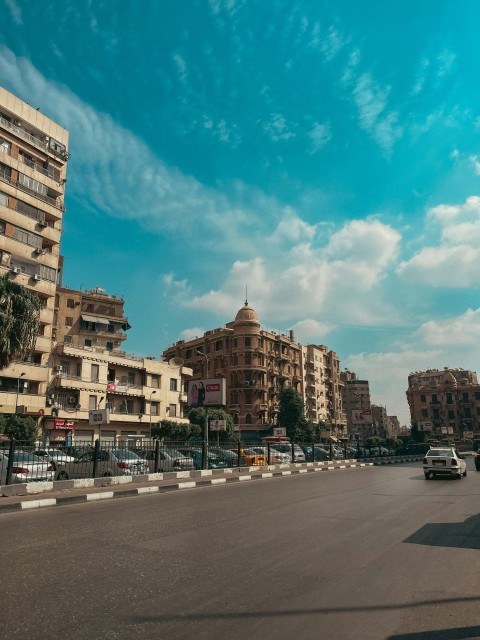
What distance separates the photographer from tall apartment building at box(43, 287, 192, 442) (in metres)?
41.5

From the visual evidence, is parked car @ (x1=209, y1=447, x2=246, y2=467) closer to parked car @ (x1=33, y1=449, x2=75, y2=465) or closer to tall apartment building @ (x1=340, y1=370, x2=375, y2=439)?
parked car @ (x1=33, y1=449, x2=75, y2=465)

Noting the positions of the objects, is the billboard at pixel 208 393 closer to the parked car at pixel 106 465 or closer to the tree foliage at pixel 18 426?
the parked car at pixel 106 465

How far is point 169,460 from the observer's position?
20.4 meters

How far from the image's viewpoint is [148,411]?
50.8 meters

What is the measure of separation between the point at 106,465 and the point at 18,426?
1884 cm

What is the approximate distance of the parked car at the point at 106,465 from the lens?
16.3 metres

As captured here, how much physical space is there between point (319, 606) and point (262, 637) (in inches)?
35.2

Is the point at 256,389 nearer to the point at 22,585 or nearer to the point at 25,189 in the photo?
the point at 25,189

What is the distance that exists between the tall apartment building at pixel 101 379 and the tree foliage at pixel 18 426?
4.45m

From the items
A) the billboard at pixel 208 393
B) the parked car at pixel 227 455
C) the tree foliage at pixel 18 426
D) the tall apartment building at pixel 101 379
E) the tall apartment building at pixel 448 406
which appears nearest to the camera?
the billboard at pixel 208 393

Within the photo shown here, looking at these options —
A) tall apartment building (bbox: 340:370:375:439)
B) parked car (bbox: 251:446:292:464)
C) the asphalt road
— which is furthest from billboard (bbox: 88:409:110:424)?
tall apartment building (bbox: 340:370:375:439)

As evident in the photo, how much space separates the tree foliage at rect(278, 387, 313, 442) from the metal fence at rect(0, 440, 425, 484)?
39.9 m

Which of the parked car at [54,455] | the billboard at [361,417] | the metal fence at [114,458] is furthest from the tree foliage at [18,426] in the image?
the billboard at [361,417]

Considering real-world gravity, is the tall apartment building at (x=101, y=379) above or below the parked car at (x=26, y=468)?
above
